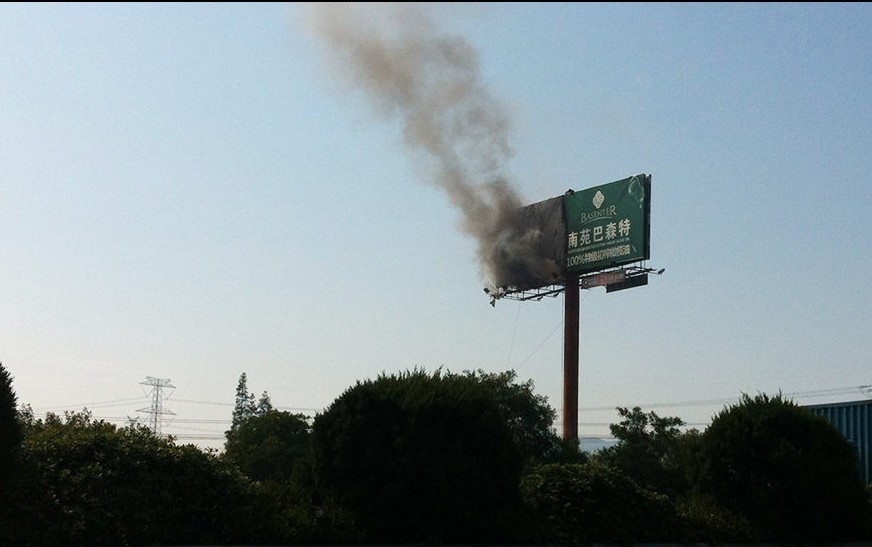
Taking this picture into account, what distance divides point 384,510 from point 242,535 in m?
2.40

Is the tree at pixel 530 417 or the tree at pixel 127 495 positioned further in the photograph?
the tree at pixel 530 417

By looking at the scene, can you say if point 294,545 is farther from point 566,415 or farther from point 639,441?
point 566,415

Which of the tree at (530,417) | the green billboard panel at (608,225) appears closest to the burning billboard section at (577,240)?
the green billboard panel at (608,225)

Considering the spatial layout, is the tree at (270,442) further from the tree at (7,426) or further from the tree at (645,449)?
the tree at (7,426)

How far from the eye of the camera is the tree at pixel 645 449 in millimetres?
36375

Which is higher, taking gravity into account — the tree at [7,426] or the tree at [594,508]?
the tree at [7,426]

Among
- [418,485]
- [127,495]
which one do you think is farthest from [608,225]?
[127,495]

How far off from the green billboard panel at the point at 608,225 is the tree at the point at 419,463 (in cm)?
3571

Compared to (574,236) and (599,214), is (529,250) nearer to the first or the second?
(574,236)

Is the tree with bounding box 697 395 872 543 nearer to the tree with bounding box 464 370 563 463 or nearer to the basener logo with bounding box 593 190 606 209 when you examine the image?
the tree with bounding box 464 370 563 463

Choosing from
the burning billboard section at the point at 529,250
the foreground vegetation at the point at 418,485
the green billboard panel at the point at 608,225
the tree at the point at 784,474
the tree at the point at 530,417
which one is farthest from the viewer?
the burning billboard section at the point at 529,250

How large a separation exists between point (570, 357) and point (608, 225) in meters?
7.41

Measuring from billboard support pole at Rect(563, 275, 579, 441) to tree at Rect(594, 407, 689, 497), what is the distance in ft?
45.6

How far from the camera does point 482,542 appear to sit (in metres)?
17.3
